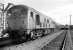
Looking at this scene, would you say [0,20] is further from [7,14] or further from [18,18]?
[18,18]

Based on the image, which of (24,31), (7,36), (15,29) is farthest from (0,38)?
(24,31)

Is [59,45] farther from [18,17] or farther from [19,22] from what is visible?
[18,17]

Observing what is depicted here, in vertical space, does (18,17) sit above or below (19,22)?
above

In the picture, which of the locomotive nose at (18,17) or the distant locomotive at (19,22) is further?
the locomotive nose at (18,17)

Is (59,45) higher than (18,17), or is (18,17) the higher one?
(18,17)

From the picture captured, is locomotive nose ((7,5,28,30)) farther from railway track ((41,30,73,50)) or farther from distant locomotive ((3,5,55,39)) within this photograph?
railway track ((41,30,73,50))

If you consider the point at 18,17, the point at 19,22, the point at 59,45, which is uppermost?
the point at 18,17

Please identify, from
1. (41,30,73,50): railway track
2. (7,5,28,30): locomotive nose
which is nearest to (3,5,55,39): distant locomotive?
(7,5,28,30): locomotive nose

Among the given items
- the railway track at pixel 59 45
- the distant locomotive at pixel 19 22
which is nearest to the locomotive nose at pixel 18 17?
the distant locomotive at pixel 19 22

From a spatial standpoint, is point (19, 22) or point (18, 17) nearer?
point (19, 22)

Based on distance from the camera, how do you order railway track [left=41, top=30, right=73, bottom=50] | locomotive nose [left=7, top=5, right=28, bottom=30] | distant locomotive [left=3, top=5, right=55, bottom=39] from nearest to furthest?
railway track [left=41, top=30, right=73, bottom=50]
distant locomotive [left=3, top=5, right=55, bottom=39]
locomotive nose [left=7, top=5, right=28, bottom=30]

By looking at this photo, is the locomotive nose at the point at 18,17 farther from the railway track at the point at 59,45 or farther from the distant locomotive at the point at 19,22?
the railway track at the point at 59,45

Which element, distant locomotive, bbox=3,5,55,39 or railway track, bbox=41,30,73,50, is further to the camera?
distant locomotive, bbox=3,5,55,39

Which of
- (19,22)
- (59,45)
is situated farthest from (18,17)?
(59,45)
